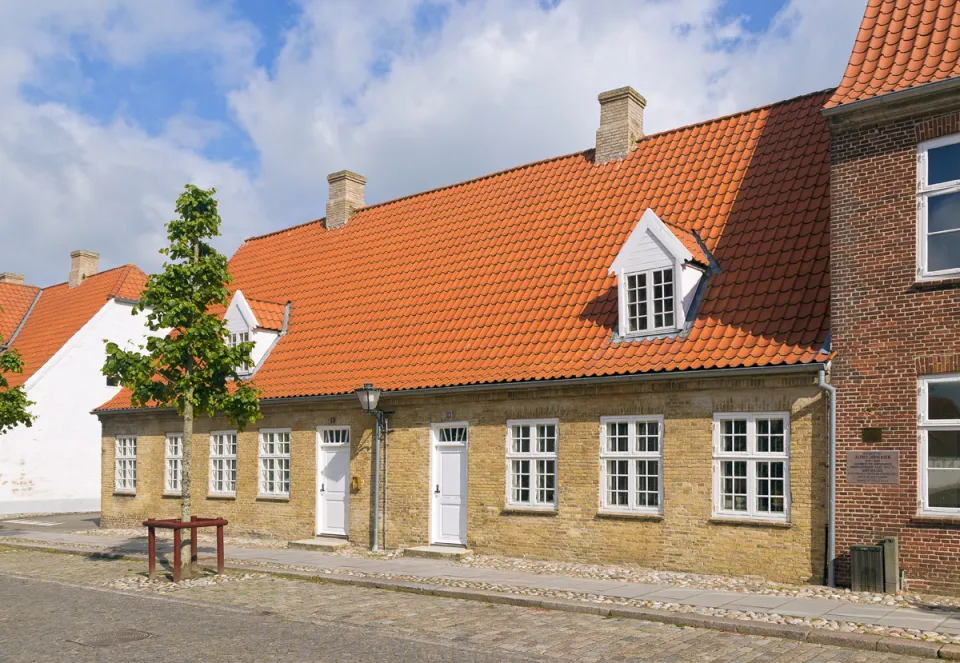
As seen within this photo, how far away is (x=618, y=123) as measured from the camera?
68.4 ft

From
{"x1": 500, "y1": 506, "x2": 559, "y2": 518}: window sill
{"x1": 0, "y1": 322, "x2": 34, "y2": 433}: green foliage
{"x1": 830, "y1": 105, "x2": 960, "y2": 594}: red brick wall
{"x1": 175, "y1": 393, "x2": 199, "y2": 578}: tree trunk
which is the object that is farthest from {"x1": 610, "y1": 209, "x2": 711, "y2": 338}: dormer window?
{"x1": 0, "y1": 322, "x2": 34, "y2": 433}: green foliage

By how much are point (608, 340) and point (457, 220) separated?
24.5 ft

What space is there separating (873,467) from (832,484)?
608mm

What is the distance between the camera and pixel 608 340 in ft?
54.4

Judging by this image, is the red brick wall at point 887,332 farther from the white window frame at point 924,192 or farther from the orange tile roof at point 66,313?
the orange tile roof at point 66,313

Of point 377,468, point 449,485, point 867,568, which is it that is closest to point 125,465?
point 377,468

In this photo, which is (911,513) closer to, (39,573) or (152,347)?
(152,347)

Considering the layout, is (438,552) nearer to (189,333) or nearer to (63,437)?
(189,333)

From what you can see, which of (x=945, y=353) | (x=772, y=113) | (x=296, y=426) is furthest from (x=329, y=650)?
(x=772, y=113)

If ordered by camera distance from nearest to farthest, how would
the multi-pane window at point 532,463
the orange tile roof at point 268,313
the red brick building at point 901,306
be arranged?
the red brick building at point 901,306
the multi-pane window at point 532,463
the orange tile roof at point 268,313

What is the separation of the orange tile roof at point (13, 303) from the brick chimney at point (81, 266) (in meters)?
2.35

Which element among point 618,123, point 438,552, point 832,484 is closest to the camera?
point 832,484

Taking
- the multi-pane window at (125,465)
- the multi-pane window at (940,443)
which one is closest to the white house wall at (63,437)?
the multi-pane window at (125,465)

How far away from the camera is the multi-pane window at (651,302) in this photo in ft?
53.1
